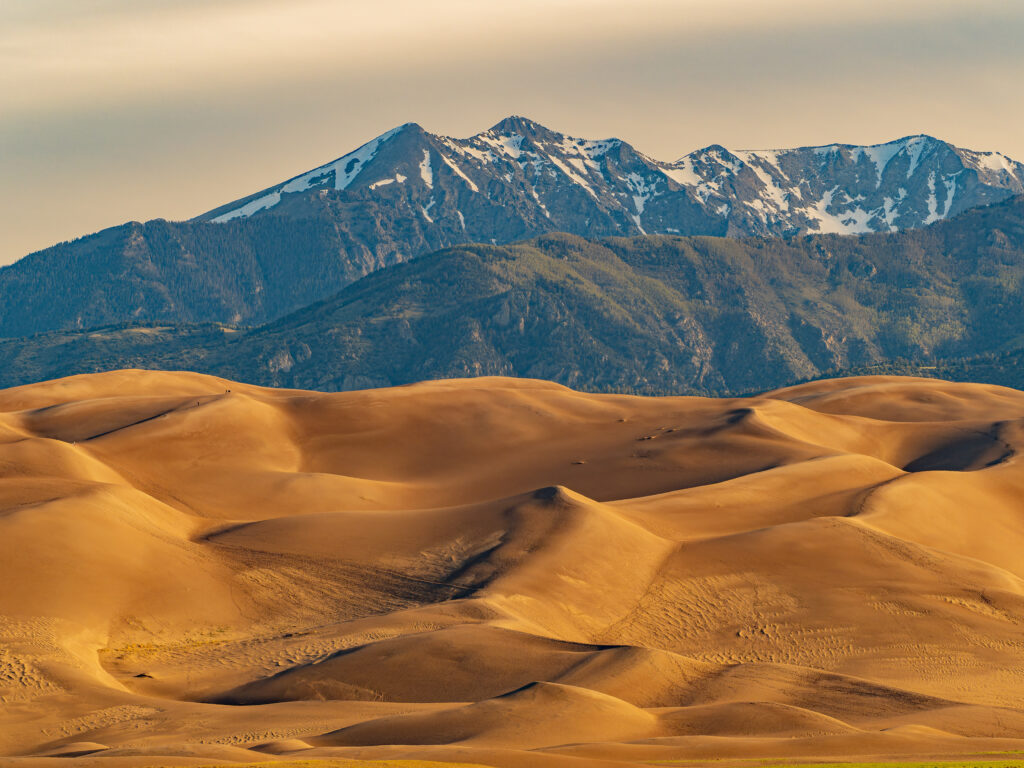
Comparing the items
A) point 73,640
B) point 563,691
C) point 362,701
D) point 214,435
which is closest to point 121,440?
point 214,435

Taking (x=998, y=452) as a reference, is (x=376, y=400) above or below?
above

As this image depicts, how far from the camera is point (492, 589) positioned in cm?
7138

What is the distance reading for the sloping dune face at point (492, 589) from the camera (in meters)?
48.9

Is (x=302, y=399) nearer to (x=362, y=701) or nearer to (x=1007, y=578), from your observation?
(x=1007, y=578)

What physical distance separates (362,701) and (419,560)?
74.1 ft

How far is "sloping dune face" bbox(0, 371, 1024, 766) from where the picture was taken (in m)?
48.9

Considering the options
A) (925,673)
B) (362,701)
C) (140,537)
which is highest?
(140,537)

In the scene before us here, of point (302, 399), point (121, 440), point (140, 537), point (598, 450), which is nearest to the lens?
point (140, 537)

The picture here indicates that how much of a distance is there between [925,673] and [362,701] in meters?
26.9

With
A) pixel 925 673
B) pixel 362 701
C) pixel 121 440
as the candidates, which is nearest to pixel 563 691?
pixel 362 701

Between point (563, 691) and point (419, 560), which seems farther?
point (419, 560)

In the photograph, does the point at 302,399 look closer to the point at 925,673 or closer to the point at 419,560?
the point at 419,560

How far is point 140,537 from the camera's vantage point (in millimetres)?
73875

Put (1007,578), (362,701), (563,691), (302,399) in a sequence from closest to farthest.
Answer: (563,691) < (362,701) < (1007,578) < (302,399)
